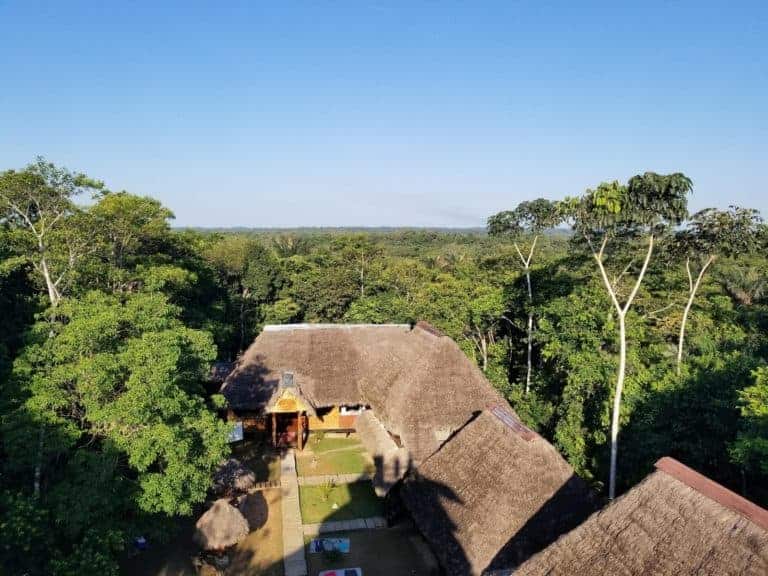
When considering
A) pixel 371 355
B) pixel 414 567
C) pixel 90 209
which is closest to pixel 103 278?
pixel 90 209

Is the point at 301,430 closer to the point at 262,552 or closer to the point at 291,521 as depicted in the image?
the point at 291,521

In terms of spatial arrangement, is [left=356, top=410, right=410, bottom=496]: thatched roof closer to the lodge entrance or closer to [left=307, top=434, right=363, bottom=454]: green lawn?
[left=307, top=434, right=363, bottom=454]: green lawn

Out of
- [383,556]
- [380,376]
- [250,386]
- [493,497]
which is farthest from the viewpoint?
[250,386]

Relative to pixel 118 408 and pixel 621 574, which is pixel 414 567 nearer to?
pixel 621 574

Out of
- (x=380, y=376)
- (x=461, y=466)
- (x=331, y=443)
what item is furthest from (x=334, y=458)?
(x=461, y=466)

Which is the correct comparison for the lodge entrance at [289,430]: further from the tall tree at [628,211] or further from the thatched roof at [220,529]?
the tall tree at [628,211]

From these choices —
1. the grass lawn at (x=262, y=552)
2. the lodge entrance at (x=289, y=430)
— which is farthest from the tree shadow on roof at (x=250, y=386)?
the grass lawn at (x=262, y=552)
